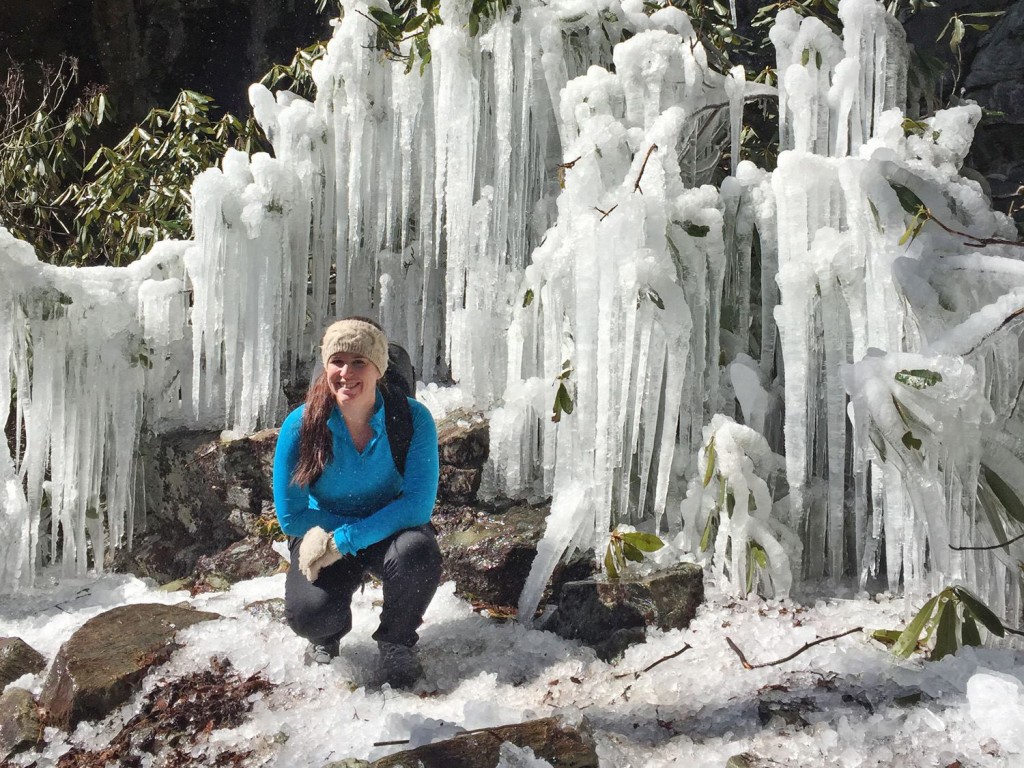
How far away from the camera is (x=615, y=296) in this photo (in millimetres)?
2775

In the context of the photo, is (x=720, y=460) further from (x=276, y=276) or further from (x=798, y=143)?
(x=276, y=276)

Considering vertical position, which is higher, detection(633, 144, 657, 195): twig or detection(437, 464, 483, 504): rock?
detection(633, 144, 657, 195): twig

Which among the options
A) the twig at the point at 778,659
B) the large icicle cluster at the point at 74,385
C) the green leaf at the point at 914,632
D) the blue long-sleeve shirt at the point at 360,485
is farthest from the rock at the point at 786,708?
the large icicle cluster at the point at 74,385

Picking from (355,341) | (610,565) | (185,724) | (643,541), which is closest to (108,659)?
(185,724)

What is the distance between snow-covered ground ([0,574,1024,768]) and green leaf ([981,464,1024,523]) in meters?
0.36

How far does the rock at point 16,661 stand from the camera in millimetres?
2551

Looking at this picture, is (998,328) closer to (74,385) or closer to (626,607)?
(626,607)

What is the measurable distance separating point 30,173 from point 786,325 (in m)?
6.15

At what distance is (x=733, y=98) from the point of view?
326 cm

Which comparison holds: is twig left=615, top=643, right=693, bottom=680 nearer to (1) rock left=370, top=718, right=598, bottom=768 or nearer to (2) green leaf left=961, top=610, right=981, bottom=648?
(1) rock left=370, top=718, right=598, bottom=768

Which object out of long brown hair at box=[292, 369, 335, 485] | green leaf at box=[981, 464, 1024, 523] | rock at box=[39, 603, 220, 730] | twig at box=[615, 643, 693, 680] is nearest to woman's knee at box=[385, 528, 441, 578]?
long brown hair at box=[292, 369, 335, 485]

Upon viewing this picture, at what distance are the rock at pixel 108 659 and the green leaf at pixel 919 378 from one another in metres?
2.29

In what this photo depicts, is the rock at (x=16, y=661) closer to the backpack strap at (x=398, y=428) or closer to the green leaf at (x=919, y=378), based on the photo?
the backpack strap at (x=398, y=428)

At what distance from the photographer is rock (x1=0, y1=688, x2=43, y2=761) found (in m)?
2.15
